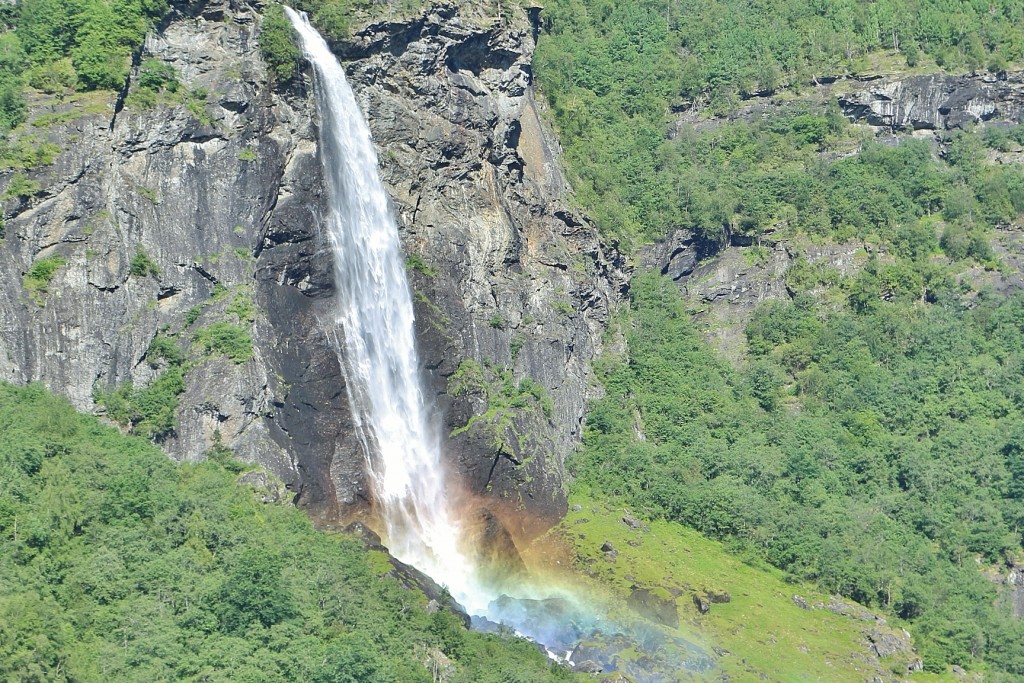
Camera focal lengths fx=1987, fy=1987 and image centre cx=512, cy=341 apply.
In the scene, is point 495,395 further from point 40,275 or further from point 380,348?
point 40,275

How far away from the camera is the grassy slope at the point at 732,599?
7631 centimetres

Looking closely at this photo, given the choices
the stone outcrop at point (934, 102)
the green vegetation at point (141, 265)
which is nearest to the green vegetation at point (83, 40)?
the green vegetation at point (141, 265)

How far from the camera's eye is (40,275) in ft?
234

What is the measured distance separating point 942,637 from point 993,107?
41.3 m

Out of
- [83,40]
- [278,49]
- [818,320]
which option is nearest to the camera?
[83,40]

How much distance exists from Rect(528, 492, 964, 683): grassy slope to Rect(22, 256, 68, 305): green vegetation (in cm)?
2410

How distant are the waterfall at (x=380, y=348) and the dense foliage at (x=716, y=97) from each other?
823 inches

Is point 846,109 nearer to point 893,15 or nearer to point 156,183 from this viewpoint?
point 893,15

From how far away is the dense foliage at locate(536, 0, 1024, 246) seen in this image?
4195 inches

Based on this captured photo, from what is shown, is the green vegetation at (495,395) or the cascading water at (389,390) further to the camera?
the green vegetation at (495,395)

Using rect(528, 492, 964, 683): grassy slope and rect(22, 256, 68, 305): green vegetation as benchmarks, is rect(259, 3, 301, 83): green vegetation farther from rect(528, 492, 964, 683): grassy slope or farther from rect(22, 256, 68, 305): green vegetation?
rect(528, 492, 964, 683): grassy slope

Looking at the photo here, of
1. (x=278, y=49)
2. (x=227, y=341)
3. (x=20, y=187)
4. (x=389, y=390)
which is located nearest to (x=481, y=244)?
(x=389, y=390)

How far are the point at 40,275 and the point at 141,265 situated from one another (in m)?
3.82

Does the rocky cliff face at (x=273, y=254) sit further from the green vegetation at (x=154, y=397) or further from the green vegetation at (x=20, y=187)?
the green vegetation at (x=154, y=397)
